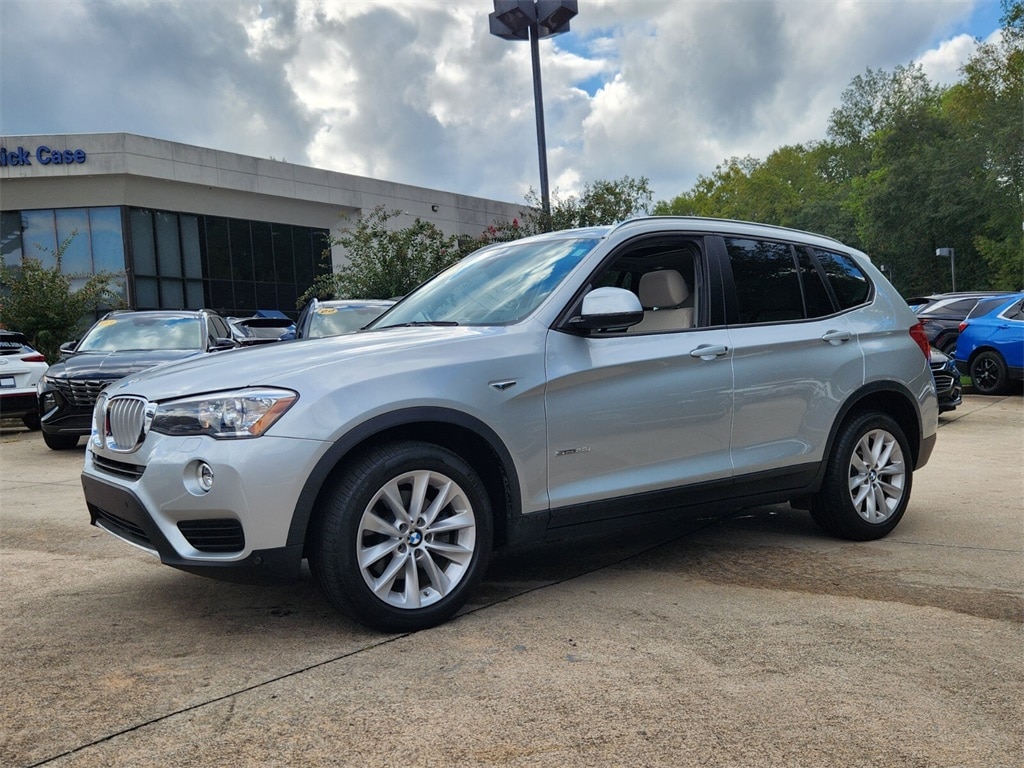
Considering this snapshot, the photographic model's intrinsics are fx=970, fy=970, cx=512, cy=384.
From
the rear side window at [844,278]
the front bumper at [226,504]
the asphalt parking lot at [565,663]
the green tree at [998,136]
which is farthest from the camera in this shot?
the green tree at [998,136]

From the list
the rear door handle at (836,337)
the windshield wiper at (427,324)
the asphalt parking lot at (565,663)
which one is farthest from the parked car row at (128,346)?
the rear door handle at (836,337)

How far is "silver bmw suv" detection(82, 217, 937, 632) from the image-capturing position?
12.2 feet

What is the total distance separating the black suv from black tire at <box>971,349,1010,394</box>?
1158 centimetres

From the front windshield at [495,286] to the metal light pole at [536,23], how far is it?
1108cm

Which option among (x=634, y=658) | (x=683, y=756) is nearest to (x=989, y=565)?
(x=634, y=658)

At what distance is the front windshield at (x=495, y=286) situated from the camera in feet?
15.1

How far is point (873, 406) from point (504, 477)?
2656 millimetres

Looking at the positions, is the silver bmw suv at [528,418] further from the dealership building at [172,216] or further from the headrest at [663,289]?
the dealership building at [172,216]

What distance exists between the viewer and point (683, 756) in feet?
9.10

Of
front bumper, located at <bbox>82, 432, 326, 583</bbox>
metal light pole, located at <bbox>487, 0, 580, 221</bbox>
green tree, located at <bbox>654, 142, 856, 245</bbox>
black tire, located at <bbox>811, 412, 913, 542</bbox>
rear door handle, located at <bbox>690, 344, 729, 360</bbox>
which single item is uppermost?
green tree, located at <bbox>654, 142, 856, 245</bbox>

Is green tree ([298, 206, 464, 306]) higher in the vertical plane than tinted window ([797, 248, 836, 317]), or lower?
higher

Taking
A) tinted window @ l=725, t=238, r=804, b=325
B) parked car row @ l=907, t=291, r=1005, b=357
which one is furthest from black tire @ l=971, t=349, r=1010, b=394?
tinted window @ l=725, t=238, r=804, b=325

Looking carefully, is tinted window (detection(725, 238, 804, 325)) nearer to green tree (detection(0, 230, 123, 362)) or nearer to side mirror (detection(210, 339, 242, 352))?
side mirror (detection(210, 339, 242, 352))

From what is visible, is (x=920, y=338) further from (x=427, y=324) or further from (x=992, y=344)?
(x=992, y=344)
